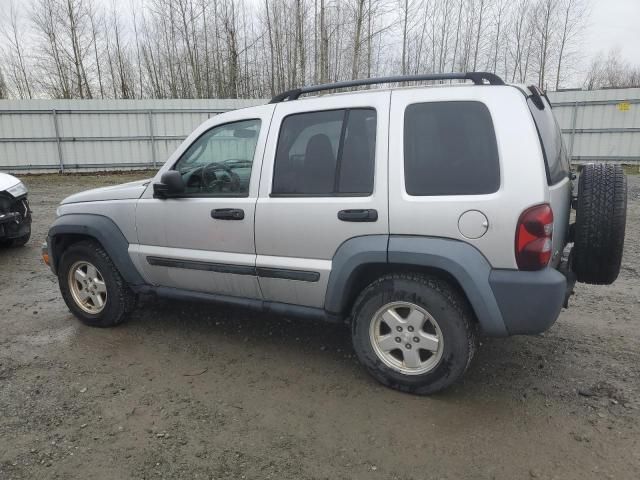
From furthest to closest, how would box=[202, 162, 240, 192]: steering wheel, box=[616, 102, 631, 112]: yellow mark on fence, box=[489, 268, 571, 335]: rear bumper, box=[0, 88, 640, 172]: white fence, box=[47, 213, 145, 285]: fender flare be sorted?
box=[0, 88, 640, 172]: white fence, box=[616, 102, 631, 112]: yellow mark on fence, box=[47, 213, 145, 285]: fender flare, box=[202, 162, 240, 192]: steering wheel, box=[489, 268, 571, 335]: rear bumper

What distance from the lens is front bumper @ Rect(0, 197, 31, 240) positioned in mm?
6379

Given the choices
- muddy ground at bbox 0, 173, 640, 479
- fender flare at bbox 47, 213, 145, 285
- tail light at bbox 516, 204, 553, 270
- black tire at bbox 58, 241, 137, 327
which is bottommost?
muddy ground at bbox 0, 173, 640, 479

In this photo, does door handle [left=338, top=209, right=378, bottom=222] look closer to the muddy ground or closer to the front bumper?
the muddy ground

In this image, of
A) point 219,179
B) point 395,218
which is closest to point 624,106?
point 395,218

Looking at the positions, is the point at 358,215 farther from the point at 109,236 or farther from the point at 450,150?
the point at 109,236

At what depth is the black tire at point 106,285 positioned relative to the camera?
157 inches

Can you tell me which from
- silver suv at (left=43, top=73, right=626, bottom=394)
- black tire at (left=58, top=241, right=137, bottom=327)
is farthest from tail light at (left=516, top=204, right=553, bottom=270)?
black tire at (left=58, top=241, right=137, bottom=327)

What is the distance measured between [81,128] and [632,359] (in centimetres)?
1726

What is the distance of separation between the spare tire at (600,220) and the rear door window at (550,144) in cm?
19

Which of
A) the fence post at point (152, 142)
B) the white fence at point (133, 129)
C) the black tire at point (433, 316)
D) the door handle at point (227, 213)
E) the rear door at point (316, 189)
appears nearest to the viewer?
the black tire at point (433, 316)

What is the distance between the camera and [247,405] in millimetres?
2922

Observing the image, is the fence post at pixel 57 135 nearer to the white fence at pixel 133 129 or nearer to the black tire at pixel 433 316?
the white fence at pixel 133 129

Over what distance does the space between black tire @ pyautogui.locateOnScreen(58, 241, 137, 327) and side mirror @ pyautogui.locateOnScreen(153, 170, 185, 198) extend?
0.89 m

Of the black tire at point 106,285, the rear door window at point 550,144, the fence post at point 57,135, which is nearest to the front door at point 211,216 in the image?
the black tire at point 106,285
